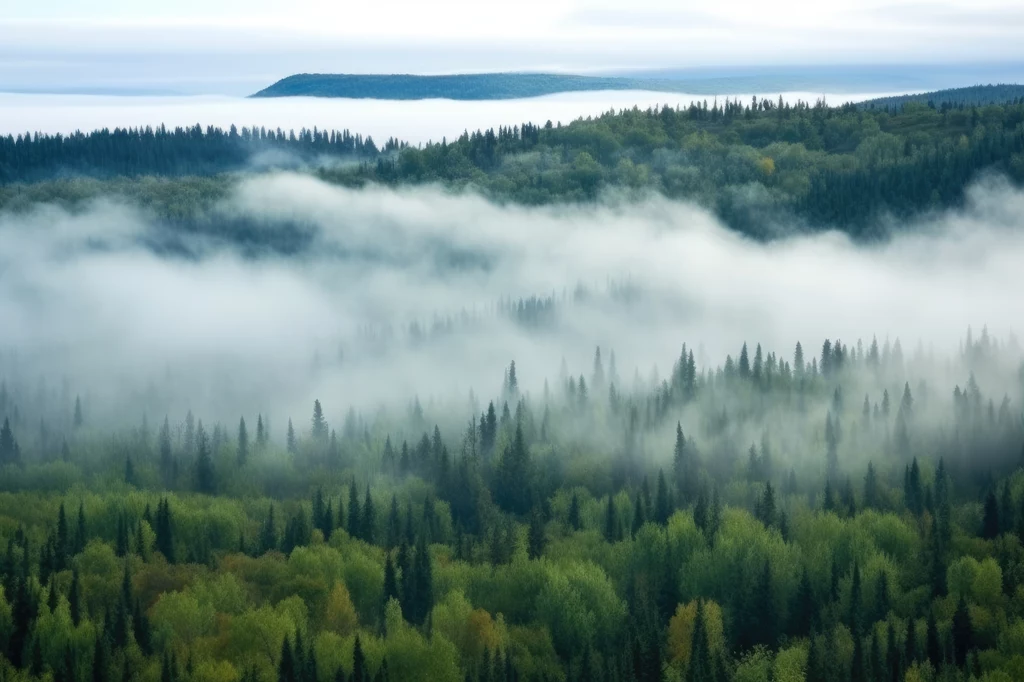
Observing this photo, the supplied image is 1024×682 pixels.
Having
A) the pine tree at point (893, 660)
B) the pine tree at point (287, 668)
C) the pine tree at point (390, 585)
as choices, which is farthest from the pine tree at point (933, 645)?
the pine tree at point (287, 668)

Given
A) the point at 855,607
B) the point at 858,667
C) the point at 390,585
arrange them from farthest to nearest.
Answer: the point at 390,585, the point at 855,607, the point at 858,667

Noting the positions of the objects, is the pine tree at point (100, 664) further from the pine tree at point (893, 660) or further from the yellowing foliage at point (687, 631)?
the pine tree at point (893, 660)

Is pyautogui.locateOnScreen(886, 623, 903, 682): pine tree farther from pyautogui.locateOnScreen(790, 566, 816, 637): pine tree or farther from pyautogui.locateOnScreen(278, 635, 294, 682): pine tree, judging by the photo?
pyautogui.locateOnScreen(278, 635, 294, 682): pine tree

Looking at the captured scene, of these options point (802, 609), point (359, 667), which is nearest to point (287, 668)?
point (359, 667)

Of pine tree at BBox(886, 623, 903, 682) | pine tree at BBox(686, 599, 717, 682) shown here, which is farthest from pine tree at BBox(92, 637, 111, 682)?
pine tree at BBox(886, 623, 903, 682)

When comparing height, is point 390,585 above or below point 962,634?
above

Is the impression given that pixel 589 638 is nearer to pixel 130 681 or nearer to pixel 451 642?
pixel 451 642

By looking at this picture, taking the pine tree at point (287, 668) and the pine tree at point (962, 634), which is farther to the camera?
the pine tree at point (962, 634)

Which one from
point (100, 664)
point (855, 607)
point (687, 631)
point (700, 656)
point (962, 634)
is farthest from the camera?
point (855, 607)

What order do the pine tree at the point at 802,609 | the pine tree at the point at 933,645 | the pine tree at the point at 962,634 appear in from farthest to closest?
the pine tree at the point at 802,609 < the pine tree at the point at 962,634 < the pine tree at the point at 933,645

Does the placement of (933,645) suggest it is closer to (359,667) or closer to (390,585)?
(359,667)

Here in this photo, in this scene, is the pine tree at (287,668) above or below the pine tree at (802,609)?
above

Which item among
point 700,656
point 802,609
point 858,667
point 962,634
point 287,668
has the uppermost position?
point 287,668
